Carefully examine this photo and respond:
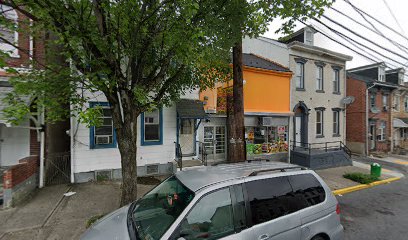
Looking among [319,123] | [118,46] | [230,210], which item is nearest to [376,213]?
[230,210]

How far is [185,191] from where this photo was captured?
10.1 ft

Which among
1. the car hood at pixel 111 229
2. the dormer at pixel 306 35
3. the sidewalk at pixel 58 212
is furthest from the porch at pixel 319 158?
the car hood at pixel 111 229

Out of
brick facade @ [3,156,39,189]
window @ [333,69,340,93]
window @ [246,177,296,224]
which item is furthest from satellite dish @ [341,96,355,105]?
brick facade @ [3,156,39,189]

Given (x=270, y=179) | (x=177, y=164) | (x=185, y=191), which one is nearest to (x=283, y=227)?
(x=270, y=179)

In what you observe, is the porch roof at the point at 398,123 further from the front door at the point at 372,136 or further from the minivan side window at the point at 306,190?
the minivan side window at the point at 306,190

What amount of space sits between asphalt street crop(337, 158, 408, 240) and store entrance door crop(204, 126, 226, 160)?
6.39 meters

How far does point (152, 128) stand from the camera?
31.7ft

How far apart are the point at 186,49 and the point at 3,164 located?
28.9ft

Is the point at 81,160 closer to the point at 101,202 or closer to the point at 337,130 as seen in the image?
the point at 101,202

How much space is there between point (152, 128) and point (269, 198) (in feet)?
24.0

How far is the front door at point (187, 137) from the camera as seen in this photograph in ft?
34.5

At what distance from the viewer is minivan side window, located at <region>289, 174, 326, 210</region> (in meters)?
3.58

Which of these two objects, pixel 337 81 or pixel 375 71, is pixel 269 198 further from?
pixel 375 71

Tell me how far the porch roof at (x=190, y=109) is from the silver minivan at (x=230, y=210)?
5824mm
